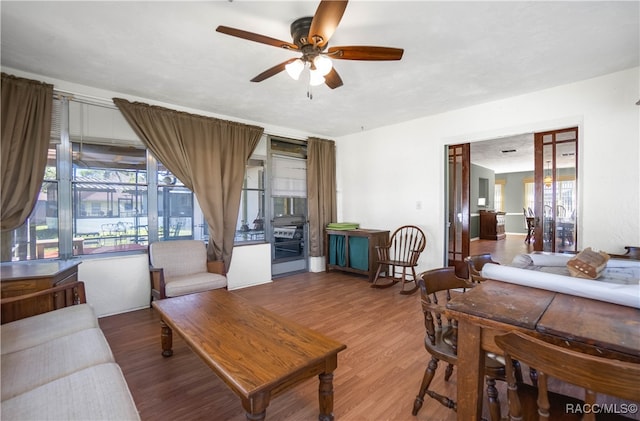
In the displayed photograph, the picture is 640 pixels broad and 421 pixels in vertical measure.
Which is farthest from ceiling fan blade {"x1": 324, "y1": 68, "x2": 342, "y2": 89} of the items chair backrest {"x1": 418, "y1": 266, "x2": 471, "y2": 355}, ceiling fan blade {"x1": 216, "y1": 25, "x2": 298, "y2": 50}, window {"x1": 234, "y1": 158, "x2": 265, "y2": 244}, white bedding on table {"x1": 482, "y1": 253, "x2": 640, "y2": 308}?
window {"x1": 234, "y1": 158, "x2": 265, "y2": 244}

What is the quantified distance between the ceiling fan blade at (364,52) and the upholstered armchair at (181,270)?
2526mm

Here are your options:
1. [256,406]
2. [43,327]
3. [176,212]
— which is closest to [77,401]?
[256,406]

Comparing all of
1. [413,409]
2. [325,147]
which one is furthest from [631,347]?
[325,147]

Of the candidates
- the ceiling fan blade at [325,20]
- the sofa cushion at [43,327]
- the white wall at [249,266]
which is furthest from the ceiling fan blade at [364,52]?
the white wall at [249,266]

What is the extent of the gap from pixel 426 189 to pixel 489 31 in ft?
8.09

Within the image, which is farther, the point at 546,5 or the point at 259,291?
the point at 259,291

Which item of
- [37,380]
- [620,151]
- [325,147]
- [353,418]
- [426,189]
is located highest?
[325,147]

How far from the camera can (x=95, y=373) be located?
132 centimetres

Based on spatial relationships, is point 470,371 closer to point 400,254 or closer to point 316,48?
point 316,48

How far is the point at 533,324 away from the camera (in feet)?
3.36

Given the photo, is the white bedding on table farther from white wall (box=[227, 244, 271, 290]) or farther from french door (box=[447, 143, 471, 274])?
white wall (box=[227, 244, 271, 290])

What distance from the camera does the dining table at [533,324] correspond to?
0.92 m

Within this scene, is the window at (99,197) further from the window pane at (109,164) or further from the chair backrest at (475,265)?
the chair backrest at (475,265)

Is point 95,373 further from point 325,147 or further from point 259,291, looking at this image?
point 325,147
